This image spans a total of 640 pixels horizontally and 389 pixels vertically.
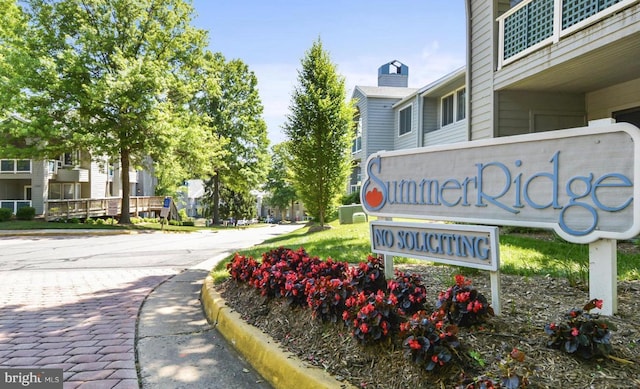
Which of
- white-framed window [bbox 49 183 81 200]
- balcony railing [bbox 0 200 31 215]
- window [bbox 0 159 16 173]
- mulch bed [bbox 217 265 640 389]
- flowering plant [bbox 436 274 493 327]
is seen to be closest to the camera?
mulch bed [bbox 217 265 640 389]

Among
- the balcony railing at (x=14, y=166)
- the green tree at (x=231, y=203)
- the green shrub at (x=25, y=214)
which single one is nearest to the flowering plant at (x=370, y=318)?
the green shrub at (x=25, y=214)

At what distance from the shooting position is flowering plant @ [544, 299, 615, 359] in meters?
2.36

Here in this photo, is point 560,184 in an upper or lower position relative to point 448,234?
upper

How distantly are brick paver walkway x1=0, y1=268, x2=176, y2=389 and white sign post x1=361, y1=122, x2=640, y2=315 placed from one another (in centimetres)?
284

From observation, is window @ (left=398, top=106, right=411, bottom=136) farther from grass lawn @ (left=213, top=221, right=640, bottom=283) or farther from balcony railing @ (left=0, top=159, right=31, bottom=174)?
balcony railing @ (left=0, top=159, right=31, bottom=174)

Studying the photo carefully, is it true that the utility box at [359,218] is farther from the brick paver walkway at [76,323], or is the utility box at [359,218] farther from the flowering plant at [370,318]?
the flowering plant at [370,318]

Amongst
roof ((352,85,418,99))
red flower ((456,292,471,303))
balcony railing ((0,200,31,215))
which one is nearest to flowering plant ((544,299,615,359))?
red flower ((456,292,471,303))

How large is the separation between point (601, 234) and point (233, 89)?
111 feet

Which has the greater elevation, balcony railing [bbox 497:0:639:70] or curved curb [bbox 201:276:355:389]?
balcony railing [bbox 497:0:639:70]

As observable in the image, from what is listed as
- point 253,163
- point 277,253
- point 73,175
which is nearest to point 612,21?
point 277,253

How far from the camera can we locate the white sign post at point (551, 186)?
2.58 m

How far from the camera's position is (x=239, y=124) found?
33.4 meters

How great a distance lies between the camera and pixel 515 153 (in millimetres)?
3104

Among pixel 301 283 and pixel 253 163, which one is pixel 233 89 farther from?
pixel 301 283
